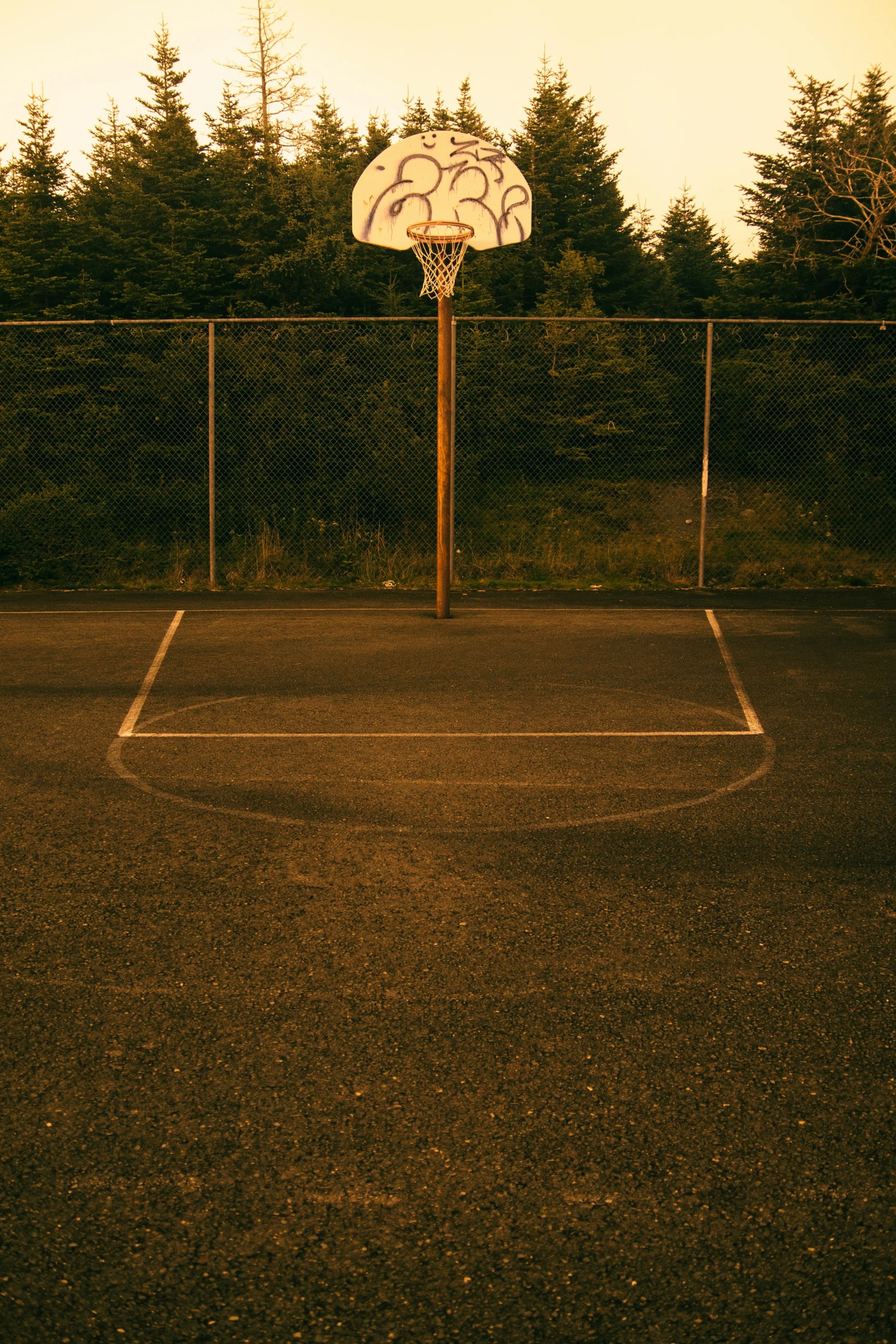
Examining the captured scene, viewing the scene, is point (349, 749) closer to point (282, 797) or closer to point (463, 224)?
point (282, 797)

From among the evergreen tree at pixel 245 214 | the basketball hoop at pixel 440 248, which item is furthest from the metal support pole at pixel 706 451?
the evergreen tree at pixel 245 214

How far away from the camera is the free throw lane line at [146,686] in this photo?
24.5 ft

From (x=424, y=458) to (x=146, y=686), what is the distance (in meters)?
9.41

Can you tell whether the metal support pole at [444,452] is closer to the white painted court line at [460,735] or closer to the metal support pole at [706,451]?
the metal support pole at [706,451]

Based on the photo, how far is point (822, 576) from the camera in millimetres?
14320

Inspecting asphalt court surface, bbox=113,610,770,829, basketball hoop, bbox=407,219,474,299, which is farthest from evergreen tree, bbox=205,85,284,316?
asphalt court surface, bbox=113,610,770,829

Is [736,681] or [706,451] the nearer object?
[736,681]

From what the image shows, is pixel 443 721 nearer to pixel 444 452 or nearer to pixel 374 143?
pixel 444 452

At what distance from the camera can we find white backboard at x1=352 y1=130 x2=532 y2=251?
1087 centimetres

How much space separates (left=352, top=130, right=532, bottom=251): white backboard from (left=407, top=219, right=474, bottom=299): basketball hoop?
0.07 m

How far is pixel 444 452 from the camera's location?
1090 cm

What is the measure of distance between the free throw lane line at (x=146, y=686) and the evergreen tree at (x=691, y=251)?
1123 inches

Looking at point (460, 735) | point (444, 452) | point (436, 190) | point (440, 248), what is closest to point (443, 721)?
point (460, 735)

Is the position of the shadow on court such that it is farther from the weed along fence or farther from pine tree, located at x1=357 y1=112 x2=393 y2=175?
pine tree, located at x1=357 y1=112 x2=393 y2=175
